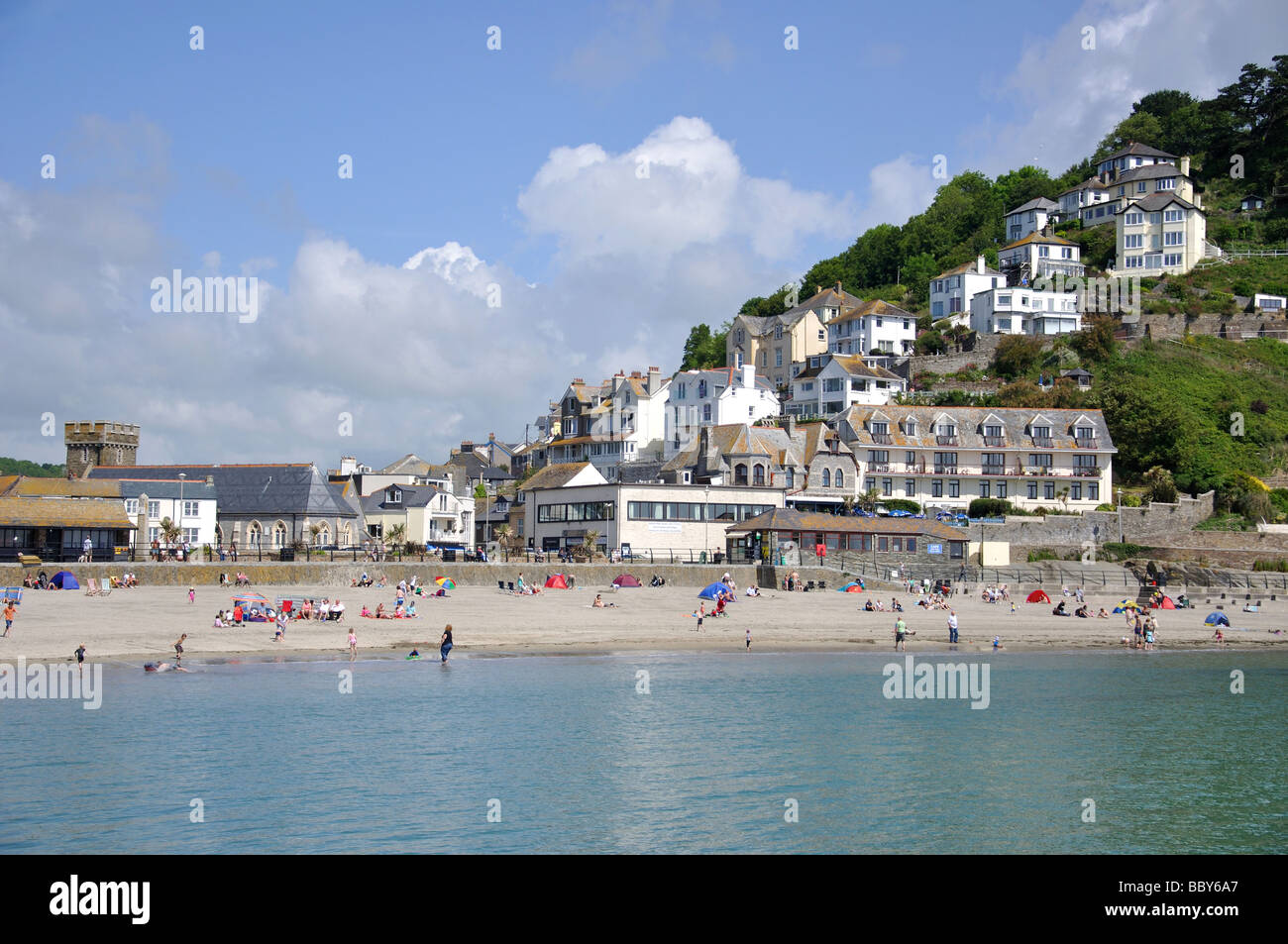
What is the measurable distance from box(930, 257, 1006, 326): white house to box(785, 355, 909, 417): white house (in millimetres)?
16935

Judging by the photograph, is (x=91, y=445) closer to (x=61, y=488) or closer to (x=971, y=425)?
(x=61, y=488)

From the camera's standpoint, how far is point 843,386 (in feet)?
301

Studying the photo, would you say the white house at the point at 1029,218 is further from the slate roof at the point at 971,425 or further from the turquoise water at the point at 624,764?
the turquoise water at the point at 624,764

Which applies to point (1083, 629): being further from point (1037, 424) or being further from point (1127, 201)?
point (1127, 201)

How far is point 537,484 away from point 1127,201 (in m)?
76.2

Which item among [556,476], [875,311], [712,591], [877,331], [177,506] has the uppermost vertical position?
[875,311]

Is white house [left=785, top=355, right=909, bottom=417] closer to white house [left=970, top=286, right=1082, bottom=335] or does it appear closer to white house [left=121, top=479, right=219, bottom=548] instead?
white house [left=970, top=286, right=1082, bottom=335]

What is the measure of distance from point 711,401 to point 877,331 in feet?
76.5

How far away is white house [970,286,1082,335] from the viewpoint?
101125 mm

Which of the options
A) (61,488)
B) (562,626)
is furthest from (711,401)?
(562,626)

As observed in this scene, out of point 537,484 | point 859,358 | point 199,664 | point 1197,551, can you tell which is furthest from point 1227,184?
point 199,664

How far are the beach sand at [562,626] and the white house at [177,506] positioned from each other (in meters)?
16.1

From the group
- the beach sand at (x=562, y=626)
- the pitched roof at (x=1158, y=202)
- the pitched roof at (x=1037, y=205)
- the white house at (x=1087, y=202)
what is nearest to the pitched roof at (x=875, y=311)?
the pitched roof at (x=1158, y=202)

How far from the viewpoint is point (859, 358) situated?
3826 inches
